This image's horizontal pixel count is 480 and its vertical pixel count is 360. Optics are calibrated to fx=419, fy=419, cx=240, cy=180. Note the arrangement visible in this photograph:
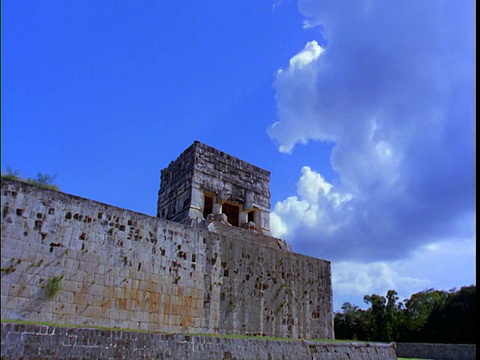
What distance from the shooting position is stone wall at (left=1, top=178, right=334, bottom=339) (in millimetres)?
9203

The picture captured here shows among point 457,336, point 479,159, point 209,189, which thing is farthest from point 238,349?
point 457,336

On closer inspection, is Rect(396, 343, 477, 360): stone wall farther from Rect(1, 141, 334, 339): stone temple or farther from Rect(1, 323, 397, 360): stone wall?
Rect(1, 323, 397, 360): stone wall

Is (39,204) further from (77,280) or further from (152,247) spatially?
(152,247)

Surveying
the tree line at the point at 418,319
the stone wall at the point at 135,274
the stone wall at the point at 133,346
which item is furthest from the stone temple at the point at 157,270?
the tree line at the point at 418,319

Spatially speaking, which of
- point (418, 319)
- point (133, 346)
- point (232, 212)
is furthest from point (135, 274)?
point (418, 319)

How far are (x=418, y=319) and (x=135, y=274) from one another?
26653 mm

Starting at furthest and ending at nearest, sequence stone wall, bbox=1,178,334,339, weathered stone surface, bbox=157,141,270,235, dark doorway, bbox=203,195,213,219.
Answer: dark doorway, bbox=203,195,213,219
weathered stone surface, bbox=157,141,270,235
stone wall, bbox=1,178,334,339

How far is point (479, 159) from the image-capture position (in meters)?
3.24

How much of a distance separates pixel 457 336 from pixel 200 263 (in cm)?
2400

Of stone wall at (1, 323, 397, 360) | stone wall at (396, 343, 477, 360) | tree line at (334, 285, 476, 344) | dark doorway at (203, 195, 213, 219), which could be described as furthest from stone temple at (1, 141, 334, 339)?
tree line at (334, 285, 476, 344)

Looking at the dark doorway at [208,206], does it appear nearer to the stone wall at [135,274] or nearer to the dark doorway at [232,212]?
the dark doorway at [232,212]

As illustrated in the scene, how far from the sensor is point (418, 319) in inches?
1211

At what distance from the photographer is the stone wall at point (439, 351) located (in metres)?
21.2

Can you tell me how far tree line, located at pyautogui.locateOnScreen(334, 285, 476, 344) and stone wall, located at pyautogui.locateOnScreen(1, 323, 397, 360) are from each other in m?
18.6
